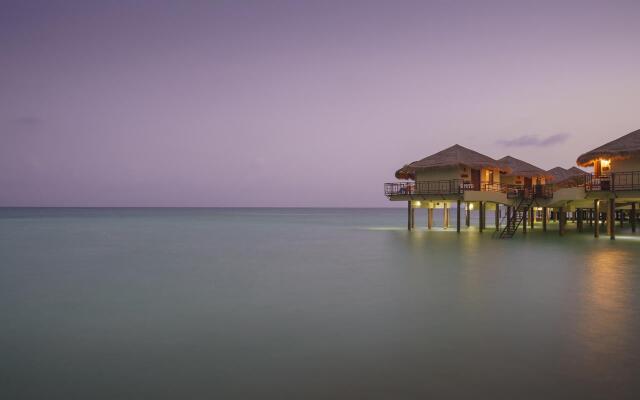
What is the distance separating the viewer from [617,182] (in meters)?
23.9

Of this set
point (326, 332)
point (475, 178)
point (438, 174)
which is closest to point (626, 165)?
point (475, 178)

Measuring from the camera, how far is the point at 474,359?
629cm

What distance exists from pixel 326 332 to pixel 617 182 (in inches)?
887

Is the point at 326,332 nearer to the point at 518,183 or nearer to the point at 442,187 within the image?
the point at 442,187

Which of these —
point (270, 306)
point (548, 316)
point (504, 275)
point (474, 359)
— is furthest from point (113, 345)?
point (504, 275)

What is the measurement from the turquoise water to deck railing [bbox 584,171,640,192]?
29.1 feet

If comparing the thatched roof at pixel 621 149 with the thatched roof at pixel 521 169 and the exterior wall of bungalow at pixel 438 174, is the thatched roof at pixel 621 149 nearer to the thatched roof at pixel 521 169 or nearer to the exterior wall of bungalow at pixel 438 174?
the exterior wall of bungalow at pixel 438 174

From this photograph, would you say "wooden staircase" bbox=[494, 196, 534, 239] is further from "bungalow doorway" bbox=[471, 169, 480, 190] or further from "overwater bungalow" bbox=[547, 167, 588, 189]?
"overwater bungalow" bbox=[547, 167, 588, 189]

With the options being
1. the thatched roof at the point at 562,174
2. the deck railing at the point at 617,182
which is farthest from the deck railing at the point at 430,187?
the thatched roof at the point at 562,174

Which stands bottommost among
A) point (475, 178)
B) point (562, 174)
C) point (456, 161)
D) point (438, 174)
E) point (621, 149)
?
point (475, 178)

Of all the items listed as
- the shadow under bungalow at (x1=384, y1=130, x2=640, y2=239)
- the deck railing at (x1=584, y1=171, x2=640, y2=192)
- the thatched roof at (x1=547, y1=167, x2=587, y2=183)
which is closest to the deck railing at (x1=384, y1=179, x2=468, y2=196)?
the shadow under bungalow at (x1=384, y1=130, x2=640, y2=239)

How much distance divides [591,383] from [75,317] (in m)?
8.94

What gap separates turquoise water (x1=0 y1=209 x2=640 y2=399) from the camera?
5.54 meters

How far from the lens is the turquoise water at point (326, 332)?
5539mm
